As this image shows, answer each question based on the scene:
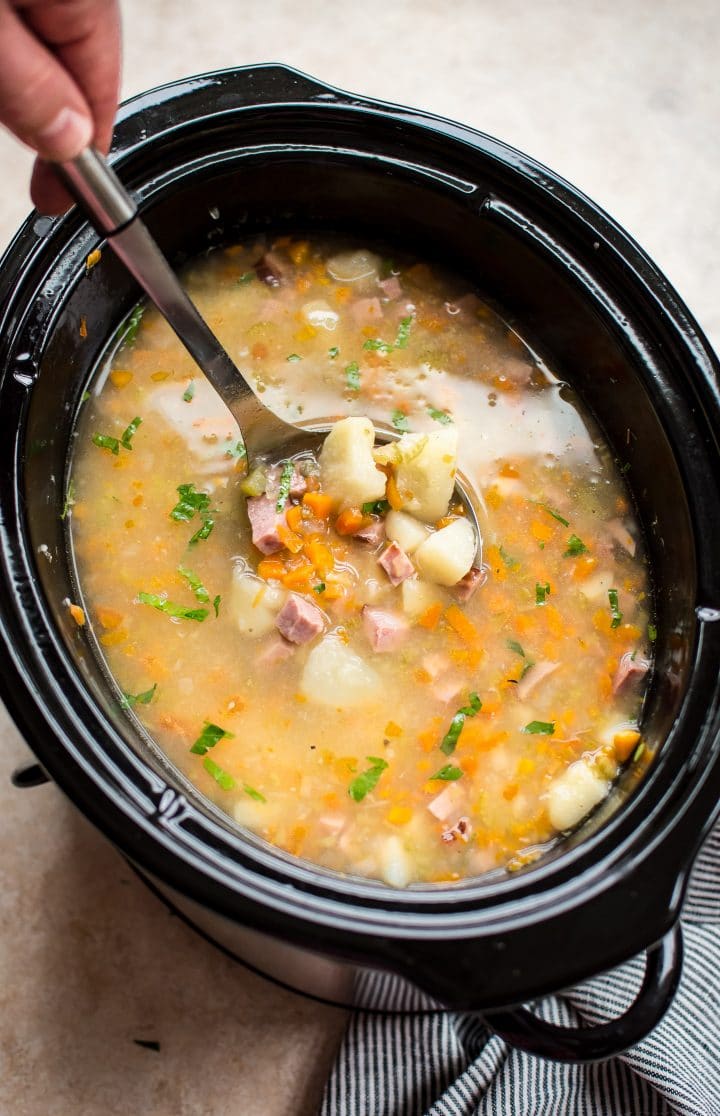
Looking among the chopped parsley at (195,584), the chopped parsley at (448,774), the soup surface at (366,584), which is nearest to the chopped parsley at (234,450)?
the soup surface at (366,584)

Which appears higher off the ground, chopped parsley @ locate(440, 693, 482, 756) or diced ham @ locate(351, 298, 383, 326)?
diced ham @ locate(351, 298, 383, 326)

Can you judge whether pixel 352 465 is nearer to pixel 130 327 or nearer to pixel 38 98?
pixel 130 327

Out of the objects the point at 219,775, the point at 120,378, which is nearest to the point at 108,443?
the point at 120,378

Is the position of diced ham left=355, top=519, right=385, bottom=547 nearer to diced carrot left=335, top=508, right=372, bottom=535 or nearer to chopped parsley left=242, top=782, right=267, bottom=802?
diced carrot left=335, top=508, right=372, bottom=535

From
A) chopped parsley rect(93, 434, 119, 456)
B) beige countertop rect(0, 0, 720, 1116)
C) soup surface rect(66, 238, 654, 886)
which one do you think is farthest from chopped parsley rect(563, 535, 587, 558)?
chopped parsley rect(93, 434, 119, 456)

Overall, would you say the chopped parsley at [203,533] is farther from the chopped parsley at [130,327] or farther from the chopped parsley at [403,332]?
the chopped parsley at [403,332]
